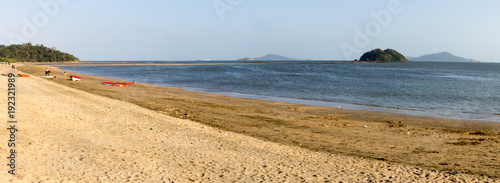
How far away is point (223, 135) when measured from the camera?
536 inches

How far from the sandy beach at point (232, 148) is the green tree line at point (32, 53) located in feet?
506

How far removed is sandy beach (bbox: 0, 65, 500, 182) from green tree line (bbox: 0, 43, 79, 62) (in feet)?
506

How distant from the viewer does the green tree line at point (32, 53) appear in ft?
467

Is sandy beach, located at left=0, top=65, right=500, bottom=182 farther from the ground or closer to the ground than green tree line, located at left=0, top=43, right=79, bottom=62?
closer to the ground

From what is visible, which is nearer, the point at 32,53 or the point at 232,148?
the point at 232,148

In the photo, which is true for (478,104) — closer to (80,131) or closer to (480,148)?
(480,148)

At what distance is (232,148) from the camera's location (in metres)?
11.5

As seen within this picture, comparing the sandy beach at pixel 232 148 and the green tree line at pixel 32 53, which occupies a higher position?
the green tree line at pixel 32 53

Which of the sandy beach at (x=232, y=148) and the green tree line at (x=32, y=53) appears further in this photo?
the green tree line at (x=32, y=53)

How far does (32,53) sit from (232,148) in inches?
6952

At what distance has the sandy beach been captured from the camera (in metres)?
8.53

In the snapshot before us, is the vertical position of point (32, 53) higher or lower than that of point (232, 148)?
higher

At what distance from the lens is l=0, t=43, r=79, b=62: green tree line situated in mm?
142375

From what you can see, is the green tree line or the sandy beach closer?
the sandy beach
